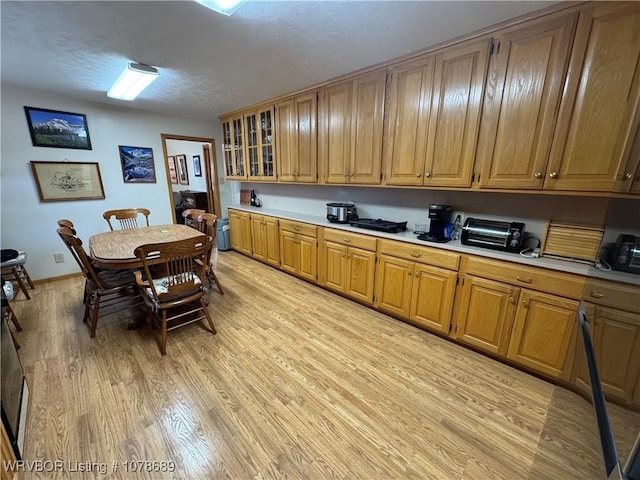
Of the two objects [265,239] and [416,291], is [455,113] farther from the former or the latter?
[265,239]

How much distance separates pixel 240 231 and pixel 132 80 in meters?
2.47

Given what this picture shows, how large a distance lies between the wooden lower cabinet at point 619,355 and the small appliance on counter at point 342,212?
2.26 metres

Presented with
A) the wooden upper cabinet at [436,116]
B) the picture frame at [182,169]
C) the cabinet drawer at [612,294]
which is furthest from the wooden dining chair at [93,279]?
the picture frame at [182,169]

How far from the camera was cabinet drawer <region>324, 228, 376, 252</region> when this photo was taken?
2623 millimetres

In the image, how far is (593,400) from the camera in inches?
32.8

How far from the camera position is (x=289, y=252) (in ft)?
11.7

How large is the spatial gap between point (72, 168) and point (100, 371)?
3117mm

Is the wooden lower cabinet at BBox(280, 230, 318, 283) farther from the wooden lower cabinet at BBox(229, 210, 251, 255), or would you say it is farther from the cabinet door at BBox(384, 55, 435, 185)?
the cabinet door at BBox(384, 55, 435, 185)

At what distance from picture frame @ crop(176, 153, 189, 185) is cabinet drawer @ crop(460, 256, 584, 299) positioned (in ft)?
24.6

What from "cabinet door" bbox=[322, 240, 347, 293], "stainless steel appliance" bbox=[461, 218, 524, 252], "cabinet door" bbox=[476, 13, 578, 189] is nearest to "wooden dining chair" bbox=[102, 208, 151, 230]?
"cabinet door" bbox=[322, 240, 347, 293]

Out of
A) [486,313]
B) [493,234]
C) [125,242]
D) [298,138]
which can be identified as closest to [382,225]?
[493,234]

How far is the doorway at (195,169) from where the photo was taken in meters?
5.06

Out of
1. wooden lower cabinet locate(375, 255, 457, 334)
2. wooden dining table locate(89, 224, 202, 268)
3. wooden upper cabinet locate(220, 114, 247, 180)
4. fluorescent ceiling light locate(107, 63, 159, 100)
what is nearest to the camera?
wooden dining table locate(89, 224, 202, 268)

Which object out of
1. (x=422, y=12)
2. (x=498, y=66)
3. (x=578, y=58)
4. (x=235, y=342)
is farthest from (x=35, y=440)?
(x=578, y=58)
